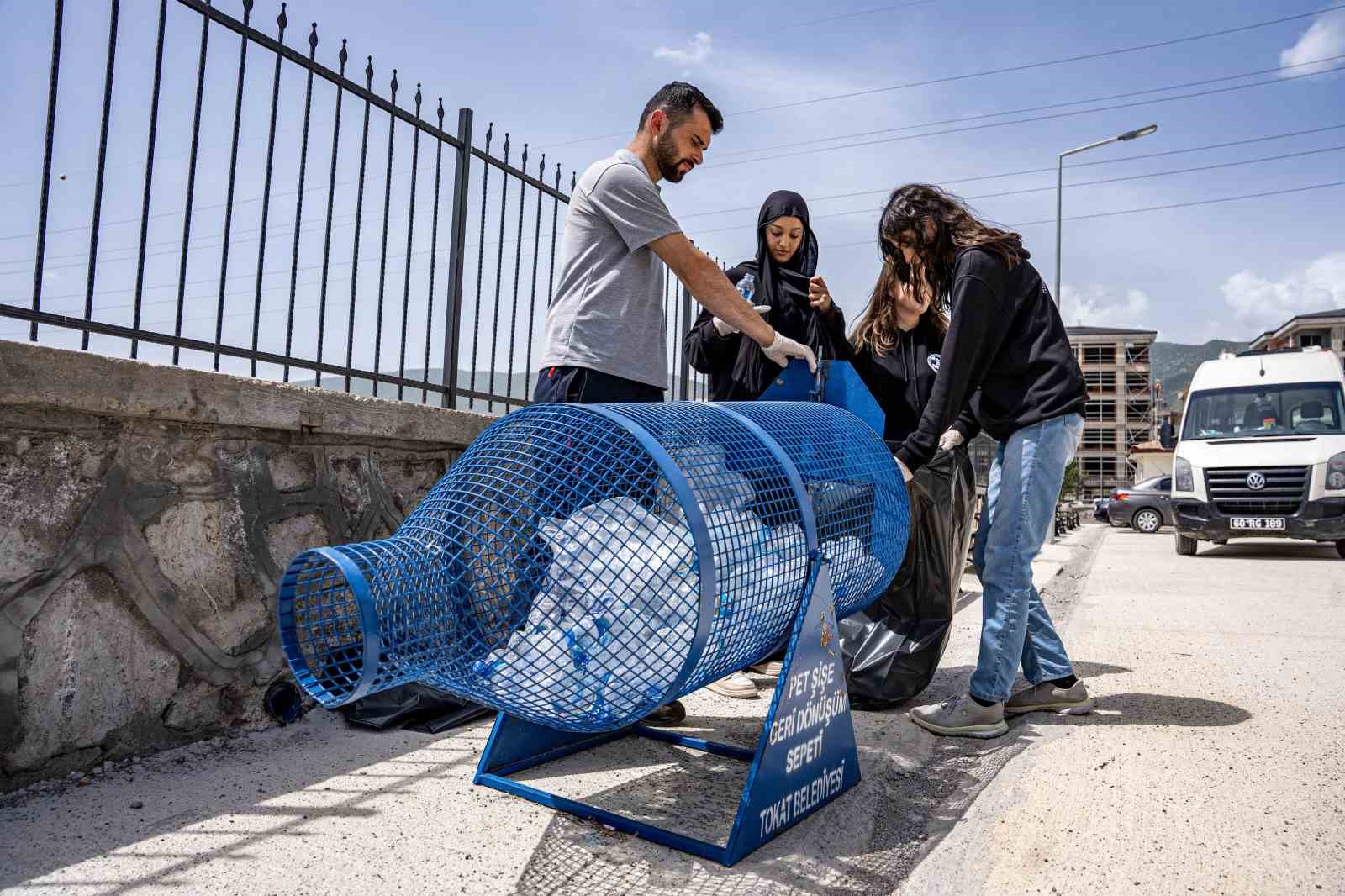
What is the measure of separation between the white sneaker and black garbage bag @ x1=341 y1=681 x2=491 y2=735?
104cm

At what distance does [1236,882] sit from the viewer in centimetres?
198

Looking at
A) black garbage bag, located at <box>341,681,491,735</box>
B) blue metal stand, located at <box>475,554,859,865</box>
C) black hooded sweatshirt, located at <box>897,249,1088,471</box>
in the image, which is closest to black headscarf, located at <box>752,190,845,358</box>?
black hooded sweatshirt, located at <box>897,249,1088,471</box>

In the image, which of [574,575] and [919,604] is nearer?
[574,575]

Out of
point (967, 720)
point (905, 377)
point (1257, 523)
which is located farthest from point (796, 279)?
point (1257, 523)

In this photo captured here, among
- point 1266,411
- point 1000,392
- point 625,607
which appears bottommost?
point 625,607

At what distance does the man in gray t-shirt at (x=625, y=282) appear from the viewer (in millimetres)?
2855

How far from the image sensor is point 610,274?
289 centimetres

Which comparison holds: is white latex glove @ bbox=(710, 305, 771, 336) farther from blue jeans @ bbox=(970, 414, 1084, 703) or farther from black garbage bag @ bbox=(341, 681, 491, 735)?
black garbage bag @ bbox=(341, 681, 491, 735)

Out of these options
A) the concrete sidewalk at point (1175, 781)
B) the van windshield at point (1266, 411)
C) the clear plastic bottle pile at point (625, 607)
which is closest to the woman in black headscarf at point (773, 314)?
the concrete sidewalk at point (1175, 781)

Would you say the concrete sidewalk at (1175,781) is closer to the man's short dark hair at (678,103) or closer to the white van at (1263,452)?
the man's short dark hair at (678,103)

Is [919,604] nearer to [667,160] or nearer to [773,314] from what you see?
[773,314]

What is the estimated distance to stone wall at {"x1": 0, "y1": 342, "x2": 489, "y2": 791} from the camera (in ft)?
7.82

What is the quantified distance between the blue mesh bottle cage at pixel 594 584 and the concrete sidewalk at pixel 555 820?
0.13 m

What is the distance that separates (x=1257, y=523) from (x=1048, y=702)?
8732mm
